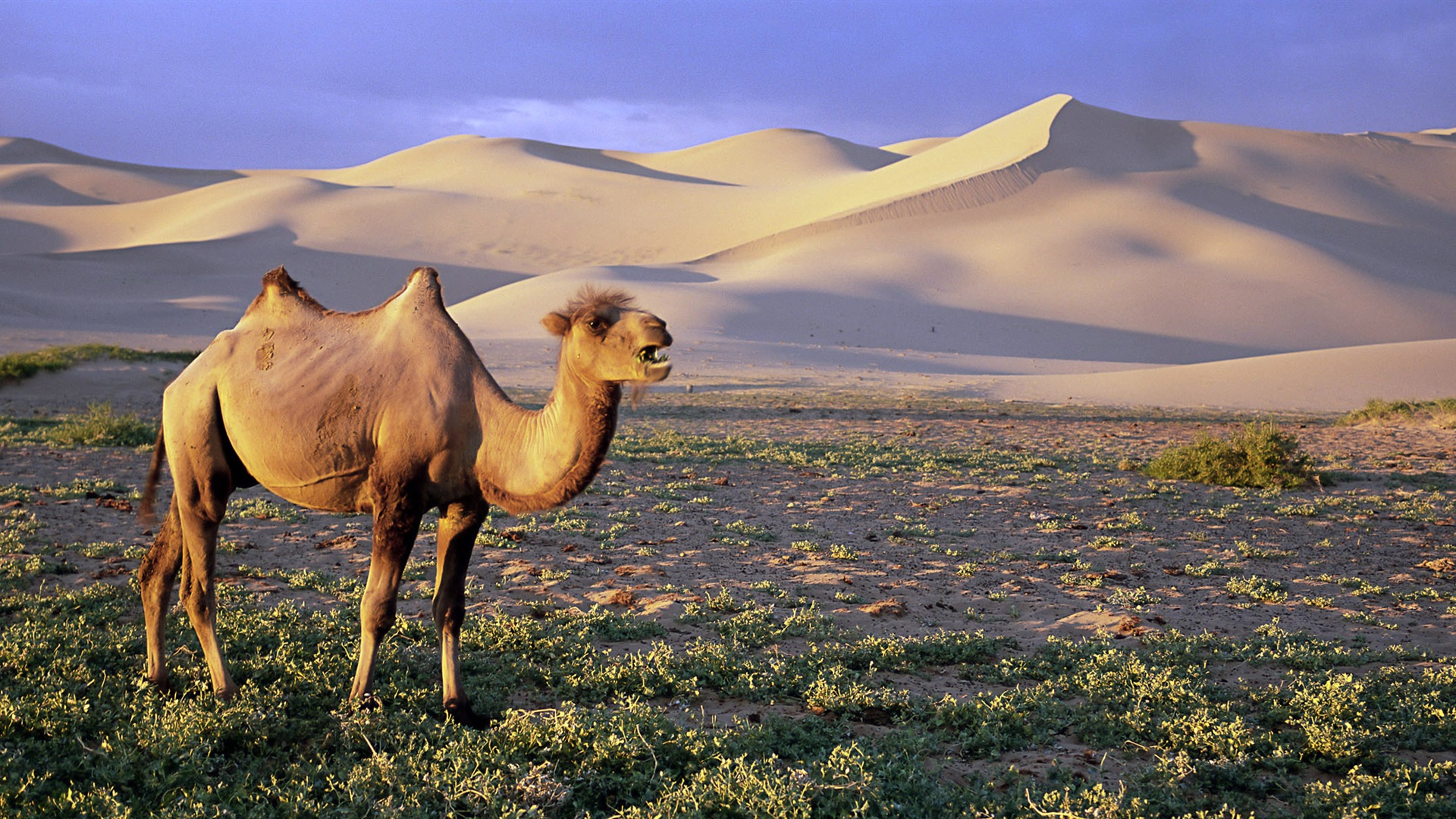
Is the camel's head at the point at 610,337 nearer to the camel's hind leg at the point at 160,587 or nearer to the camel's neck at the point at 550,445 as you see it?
the camel's neck at the point at 550,445

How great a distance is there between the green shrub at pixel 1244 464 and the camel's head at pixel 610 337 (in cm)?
1116

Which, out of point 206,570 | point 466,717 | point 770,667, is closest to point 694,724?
point 770,667

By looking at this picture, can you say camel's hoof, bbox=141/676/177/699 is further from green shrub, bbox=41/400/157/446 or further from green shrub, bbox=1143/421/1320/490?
green shrub, bbox=1143/421/1320/490

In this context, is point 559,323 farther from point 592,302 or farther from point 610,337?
point 610,337

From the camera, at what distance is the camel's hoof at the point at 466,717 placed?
480 cm

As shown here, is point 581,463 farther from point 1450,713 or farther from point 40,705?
point 1450,713

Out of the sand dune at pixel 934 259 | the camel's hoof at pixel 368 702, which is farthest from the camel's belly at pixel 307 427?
the sand dune at pixel 934 259

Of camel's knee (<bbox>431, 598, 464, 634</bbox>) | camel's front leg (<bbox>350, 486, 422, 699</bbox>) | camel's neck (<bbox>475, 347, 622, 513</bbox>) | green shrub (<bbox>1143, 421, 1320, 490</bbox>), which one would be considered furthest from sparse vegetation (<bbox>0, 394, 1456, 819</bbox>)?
green shrub (<bbox>1143, 421, 1320, 490</bbox>)

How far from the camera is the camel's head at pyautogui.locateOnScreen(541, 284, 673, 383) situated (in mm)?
3977

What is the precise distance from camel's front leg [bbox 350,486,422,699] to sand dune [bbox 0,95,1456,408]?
23704 mm

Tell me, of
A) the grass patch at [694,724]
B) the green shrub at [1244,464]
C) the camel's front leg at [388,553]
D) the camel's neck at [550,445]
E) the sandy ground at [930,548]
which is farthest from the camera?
the green shrub at [1244,464]

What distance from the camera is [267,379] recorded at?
475cm

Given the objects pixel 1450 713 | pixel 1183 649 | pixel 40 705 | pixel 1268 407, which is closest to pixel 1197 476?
pixel 1183 649

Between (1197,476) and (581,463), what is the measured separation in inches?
447
